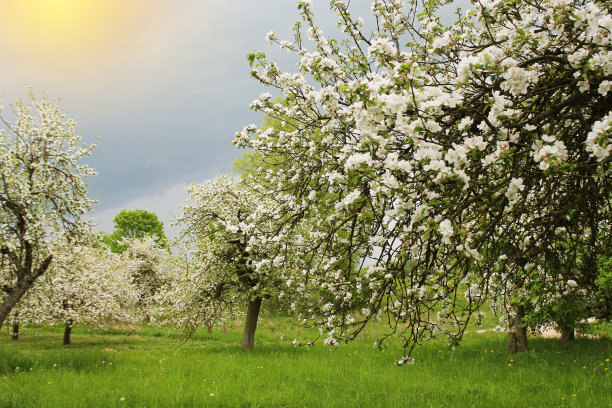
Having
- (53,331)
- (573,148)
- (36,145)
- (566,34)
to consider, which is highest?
(36,145)

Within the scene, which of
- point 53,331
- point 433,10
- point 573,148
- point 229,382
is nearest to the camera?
→ point 573,148

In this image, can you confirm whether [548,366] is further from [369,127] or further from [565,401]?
[369,127]

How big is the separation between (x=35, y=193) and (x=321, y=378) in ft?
31.9

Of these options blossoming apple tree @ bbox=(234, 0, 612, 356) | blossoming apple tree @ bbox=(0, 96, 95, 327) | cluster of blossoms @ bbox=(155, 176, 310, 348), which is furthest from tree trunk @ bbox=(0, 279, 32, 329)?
blossoming apple tree @ bbox=(234, 0, 612, 356)

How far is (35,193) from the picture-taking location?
12.0 metres

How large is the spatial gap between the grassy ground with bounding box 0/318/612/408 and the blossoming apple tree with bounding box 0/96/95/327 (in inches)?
114

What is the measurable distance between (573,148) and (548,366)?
30.2 feet

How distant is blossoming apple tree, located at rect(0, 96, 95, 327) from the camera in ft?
37.3

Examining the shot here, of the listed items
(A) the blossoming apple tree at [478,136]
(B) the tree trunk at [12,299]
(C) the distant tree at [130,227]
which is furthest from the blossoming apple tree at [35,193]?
(C) the distant tree at [130,227]

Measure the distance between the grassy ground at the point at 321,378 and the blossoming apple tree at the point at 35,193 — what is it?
2.89 metres

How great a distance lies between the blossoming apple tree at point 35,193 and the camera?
11.4m

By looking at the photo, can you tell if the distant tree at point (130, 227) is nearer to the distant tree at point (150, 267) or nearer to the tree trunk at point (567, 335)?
the distant tree at point (150, 267)

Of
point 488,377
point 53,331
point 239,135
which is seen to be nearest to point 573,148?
point 239,135

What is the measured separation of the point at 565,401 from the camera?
7574mm
